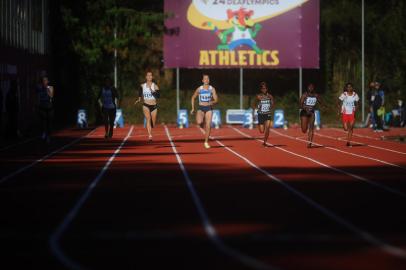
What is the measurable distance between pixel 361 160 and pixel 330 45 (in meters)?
30.6

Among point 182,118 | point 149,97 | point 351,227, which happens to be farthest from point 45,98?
point 351,227

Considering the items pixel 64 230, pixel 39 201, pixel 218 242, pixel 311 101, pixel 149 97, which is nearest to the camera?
pixel 218 242

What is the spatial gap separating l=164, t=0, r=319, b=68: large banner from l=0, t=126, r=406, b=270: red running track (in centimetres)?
2384

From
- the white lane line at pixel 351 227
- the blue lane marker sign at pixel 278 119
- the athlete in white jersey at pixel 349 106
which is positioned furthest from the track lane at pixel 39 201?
the blue lane marker sign at pixel 278 119

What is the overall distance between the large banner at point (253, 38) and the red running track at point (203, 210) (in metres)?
23.8

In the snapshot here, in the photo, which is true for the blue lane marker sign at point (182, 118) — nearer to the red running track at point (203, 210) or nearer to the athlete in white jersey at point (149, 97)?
the athlete in white jersey at point (149, 97)

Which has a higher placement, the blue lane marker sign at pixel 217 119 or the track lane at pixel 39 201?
the blue lane marker sign at pixel 217 119

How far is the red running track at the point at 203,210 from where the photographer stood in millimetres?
10547

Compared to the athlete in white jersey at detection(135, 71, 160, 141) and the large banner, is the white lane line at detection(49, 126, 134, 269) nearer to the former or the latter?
the athlete in white jersey at detection(135, 71, 160, 141)

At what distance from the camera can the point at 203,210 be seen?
48.6ft

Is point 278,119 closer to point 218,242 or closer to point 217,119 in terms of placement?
point 217,119

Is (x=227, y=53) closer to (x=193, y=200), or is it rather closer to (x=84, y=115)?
(x=84, y=115)

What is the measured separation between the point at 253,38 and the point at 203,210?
38.0 meters

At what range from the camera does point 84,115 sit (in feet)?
170
